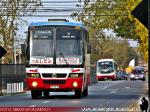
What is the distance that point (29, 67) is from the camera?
32.1 meters

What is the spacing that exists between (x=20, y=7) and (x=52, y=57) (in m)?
32.1

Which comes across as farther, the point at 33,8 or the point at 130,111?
the point at 33,8

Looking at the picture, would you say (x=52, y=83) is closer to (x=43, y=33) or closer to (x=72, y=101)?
(x=72, y=101)

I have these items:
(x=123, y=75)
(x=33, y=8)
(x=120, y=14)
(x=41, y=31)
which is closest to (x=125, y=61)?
(x=123, y=75)

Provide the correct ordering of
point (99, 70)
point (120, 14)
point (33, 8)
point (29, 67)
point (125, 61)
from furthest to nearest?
1. point (125, 61)
2. point (99, 70)
3. point (33, 8)
4. point (120, 14)
5. point (29, 67)

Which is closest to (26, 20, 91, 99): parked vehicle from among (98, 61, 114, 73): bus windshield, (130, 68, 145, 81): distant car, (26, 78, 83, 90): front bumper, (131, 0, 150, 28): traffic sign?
(26, 78, 83, 90): front bumper

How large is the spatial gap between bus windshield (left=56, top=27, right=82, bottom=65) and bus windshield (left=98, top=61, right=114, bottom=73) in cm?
6479

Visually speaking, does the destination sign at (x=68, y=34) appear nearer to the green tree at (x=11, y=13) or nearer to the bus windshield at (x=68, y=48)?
the bus windshield at (x=68, y=48)

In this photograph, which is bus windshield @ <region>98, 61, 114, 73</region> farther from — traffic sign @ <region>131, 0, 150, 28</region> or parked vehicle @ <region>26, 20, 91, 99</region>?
traffic sign @ <region>131, 0, 150, 28</region>

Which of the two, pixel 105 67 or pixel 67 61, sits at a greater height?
pixel 67 61

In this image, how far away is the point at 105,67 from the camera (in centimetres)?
9719

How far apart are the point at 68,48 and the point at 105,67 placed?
2569 inches

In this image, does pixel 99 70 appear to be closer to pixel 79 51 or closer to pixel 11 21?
pixel 11 21

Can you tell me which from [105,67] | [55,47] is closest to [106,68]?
[105,67]
